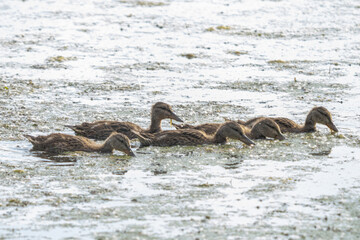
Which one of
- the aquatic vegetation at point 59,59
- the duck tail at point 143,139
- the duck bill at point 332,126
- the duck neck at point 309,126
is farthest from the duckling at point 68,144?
the aquatic vegetation at point 59,59

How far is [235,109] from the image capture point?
13.3 meters

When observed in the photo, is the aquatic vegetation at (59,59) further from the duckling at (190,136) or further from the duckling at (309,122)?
the duckling at (309,122)

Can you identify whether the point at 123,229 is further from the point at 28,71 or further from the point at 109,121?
the point at 28,71

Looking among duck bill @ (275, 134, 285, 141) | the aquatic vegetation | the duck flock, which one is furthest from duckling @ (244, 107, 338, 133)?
the aquatic vegetation

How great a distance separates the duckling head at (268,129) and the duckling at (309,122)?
1.07ft

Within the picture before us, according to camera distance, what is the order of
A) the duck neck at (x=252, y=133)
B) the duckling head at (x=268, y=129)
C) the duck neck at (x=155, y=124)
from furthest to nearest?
the duck neck at (x=155, y=124) → the duck neck at (x=252, y=133) → the duckling head at (x=268, y=129)

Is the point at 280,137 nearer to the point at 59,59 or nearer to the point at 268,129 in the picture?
the point at 268,129

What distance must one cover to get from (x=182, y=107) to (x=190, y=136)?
209cm

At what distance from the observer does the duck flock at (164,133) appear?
10734mm

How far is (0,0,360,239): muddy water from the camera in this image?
309 inches

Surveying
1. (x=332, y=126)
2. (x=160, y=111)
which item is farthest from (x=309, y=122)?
(x=160, y=111)

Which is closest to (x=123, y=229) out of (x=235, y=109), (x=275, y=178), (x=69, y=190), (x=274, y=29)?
(x=69, y=190)

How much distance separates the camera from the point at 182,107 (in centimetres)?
1332

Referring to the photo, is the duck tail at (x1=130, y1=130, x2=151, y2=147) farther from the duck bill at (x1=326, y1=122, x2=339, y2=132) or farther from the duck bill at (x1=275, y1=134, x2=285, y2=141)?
the duck bill at (x1=326, y1=122, x2=339, y2=132)
